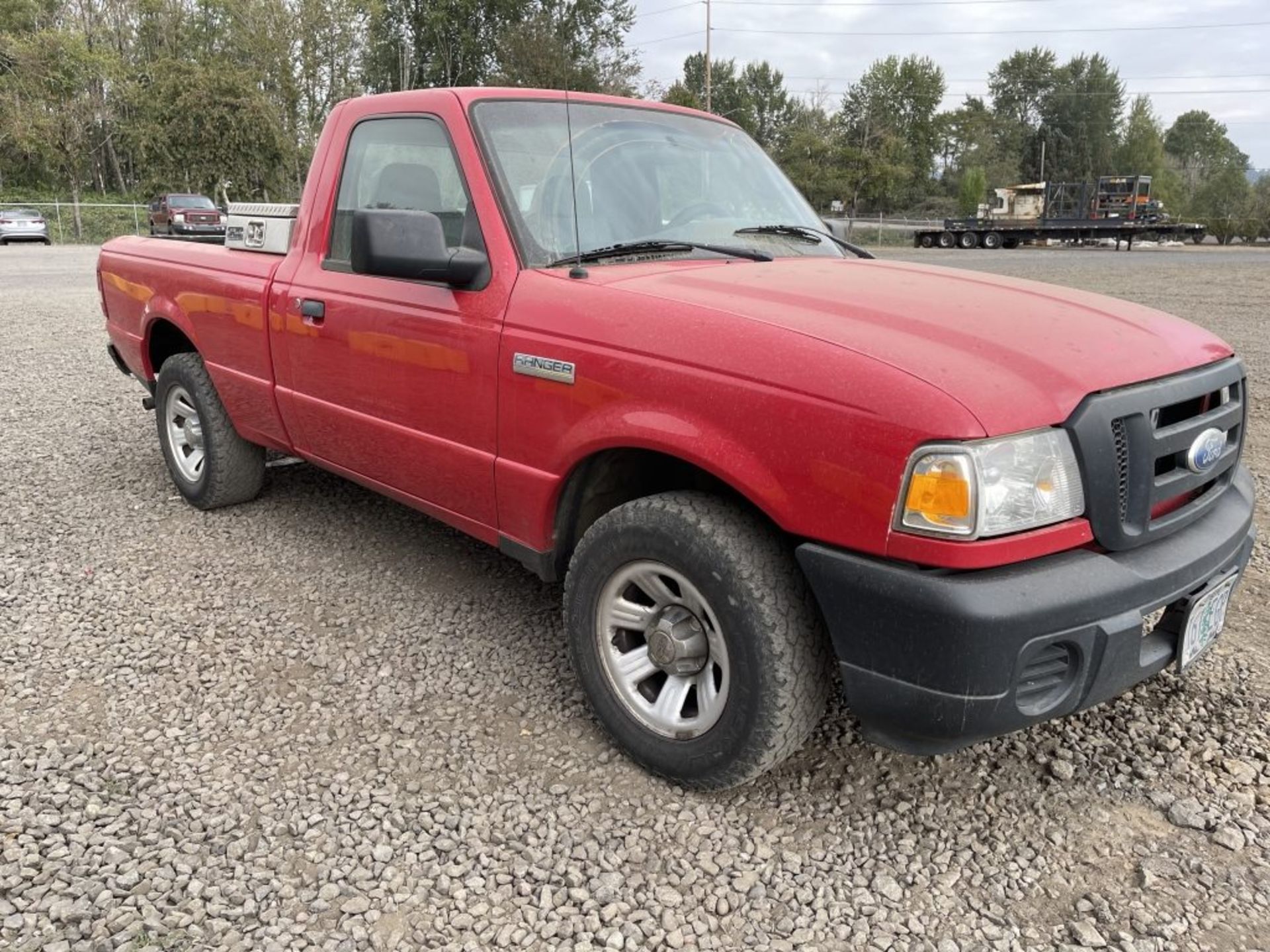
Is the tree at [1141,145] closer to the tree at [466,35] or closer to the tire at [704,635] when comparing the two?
the tree at [466,35]

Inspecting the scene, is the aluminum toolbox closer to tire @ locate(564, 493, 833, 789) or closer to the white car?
tire @ locate(564, 493, 833, 789)

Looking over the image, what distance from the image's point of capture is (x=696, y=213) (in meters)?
3.38

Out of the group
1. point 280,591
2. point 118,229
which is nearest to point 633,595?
point 280,591

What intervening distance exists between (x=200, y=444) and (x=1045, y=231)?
1639 inches

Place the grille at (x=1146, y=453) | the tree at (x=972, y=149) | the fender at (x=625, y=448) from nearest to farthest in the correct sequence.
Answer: the grille at (x=1146, y=453) < the fender at (x=625, y=448) < the tree at (x=972, y=149)

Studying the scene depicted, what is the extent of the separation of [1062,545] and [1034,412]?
31 cm

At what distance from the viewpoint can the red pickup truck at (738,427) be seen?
209 centimetres

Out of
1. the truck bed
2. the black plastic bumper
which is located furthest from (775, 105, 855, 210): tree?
the black plastic bumper

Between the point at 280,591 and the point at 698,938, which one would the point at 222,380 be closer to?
the point at 280,591

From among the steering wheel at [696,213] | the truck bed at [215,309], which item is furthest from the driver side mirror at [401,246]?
the truck bed at [215,309]

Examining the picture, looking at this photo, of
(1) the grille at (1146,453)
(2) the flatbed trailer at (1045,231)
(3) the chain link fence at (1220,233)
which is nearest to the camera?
(1) the grille at (1146,453)

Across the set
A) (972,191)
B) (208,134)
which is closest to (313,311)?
(208,134)

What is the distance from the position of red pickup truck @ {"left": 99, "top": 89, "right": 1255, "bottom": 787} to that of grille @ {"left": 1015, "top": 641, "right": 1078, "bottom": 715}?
11 mm

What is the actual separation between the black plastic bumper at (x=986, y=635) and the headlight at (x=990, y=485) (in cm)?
11
